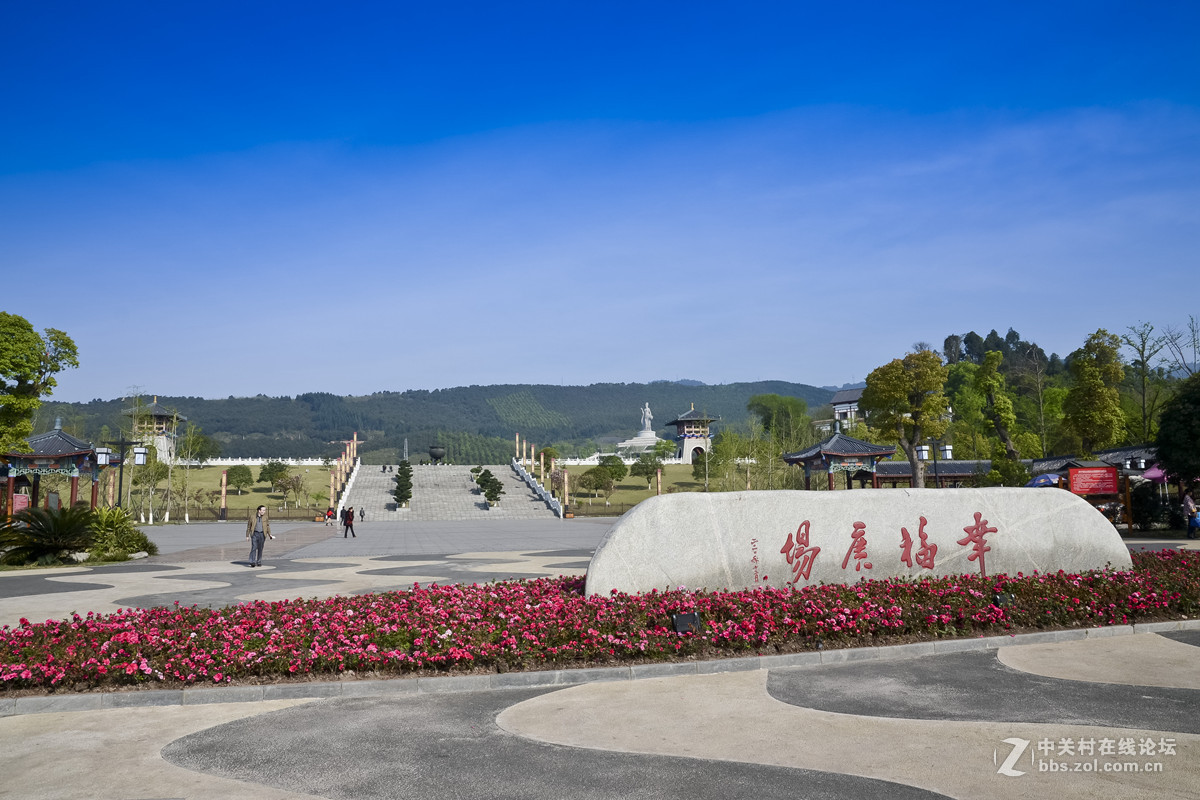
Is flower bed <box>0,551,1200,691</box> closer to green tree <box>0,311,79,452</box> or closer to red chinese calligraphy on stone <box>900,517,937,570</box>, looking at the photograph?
red chinese calligraphy on stone <box>900,517,937,570</box>

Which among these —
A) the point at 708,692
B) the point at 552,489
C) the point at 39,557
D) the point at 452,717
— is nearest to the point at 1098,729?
the point at 708,692

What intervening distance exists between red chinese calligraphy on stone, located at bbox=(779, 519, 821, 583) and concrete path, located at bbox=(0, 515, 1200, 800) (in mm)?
2098

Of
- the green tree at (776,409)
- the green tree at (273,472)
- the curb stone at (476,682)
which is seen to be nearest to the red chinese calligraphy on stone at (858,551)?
the curb stone at (476,682)

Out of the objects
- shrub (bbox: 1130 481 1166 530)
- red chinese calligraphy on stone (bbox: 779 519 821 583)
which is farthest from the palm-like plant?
shrub (bbox: 1130 481 1166 530)

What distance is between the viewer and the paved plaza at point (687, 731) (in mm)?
4824

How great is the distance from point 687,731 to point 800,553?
499 cm

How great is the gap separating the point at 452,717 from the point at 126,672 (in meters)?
2.95

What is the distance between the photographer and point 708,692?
711 cm

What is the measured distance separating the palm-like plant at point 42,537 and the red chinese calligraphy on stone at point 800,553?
17389 mm

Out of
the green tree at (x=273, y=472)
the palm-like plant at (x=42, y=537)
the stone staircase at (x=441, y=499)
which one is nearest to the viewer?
the palm-like plant at (x=42, y=537)

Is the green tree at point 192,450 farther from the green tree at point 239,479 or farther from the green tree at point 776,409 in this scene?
the green tree at point 776,409

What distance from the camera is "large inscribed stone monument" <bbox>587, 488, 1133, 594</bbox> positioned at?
1006 cm

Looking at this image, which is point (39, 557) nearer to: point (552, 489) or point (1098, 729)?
point (1098, 729)
